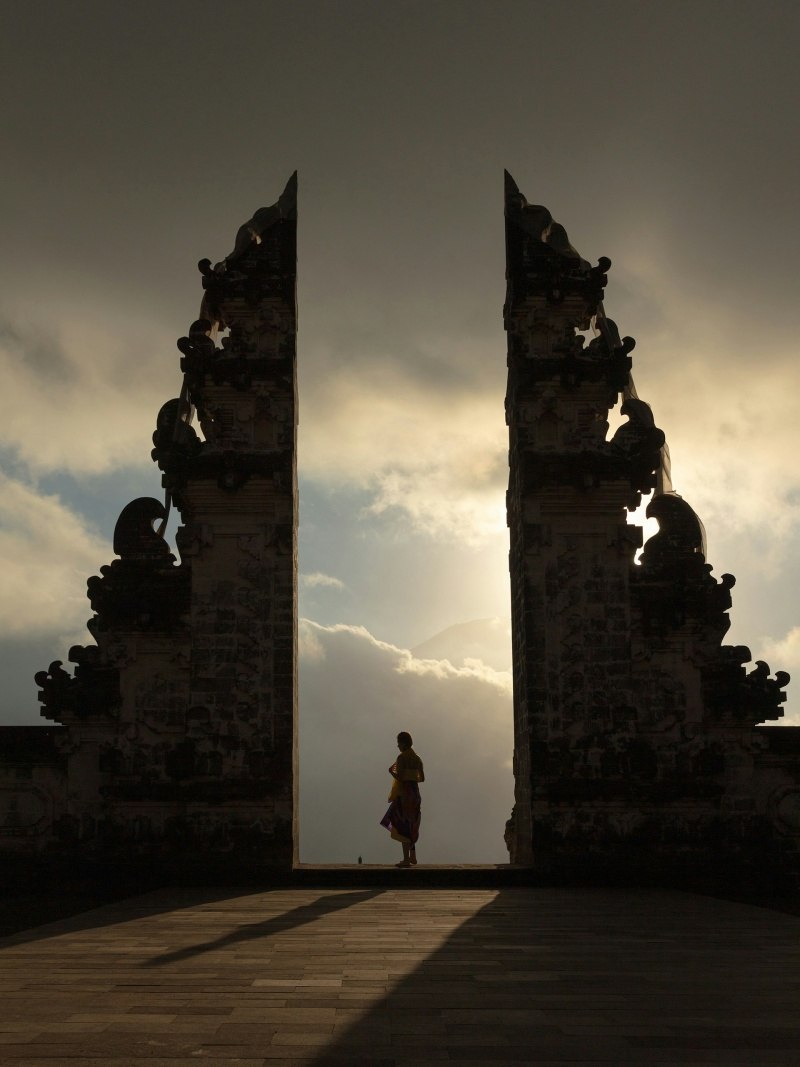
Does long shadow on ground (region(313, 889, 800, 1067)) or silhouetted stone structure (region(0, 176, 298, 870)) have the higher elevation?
silhouetted stone structure (region(0, 176, 298, 870))

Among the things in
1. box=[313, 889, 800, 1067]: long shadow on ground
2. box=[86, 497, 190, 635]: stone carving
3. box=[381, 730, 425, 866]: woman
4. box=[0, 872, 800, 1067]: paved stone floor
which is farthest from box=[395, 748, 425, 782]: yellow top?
box=[313, 889, 800, 1067]: long shadow on ground

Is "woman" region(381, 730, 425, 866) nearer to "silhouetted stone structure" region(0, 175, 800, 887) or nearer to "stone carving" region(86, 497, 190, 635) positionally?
"silhouetted stone structure" region(0, 175, 800, 887)

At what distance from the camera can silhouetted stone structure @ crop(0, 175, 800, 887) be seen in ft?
42.8

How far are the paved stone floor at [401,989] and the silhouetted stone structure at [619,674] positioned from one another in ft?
12.6

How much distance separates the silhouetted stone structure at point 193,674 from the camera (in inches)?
513

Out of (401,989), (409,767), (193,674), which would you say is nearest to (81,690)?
(193,674)

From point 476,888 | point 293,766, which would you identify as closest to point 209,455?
point 293,766

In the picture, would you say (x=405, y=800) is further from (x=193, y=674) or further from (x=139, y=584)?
(x=139, y=584)

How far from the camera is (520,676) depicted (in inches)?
546

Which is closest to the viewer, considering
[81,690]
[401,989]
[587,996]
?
[587,996]

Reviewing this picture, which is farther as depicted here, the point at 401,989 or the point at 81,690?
the point at 81,690

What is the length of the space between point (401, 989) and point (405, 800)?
25.9 ft

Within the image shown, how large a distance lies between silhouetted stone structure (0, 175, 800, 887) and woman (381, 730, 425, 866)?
1209 mm

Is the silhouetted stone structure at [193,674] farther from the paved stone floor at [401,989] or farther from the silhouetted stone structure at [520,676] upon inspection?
the paved stone floor at [401,989]
